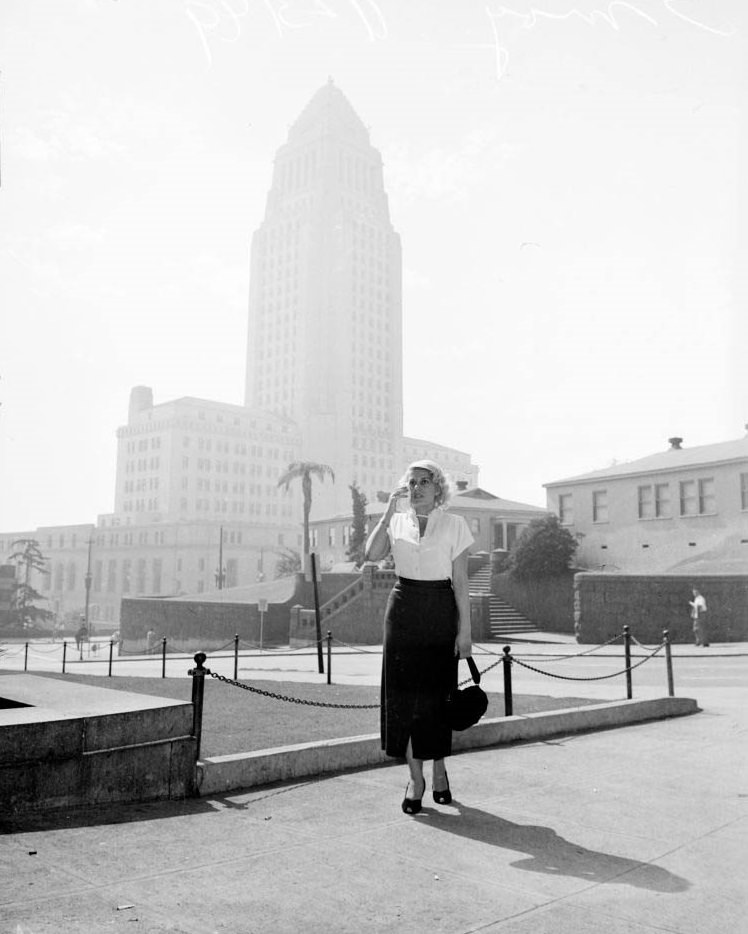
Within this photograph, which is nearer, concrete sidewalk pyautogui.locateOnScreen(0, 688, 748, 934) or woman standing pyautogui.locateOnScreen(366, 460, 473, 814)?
concrete sidewalk pyautogui.locateOnScreen(0, 688, 748, 934)

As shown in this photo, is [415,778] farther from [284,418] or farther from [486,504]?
[284,418]

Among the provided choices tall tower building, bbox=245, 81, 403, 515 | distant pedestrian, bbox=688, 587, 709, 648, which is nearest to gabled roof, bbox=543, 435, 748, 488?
distant pedestrian, bbox=688, 587, 709, 648

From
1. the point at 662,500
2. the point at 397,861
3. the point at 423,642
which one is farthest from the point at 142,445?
the point at 397,861

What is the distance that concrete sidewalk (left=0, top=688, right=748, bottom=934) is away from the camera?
3107mm

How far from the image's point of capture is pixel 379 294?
154 meters

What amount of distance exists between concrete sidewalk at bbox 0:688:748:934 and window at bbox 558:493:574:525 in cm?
3691

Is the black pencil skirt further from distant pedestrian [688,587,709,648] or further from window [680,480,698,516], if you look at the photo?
window [680,480,698,516]

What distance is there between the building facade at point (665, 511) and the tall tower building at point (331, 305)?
9894cm

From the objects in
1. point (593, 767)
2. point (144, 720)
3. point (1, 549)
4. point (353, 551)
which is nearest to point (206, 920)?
point (144, 720)

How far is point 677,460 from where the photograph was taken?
127 feet

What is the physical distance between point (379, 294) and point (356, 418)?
2607 cm

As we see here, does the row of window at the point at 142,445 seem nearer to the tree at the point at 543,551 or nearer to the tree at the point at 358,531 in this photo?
the tree at the point at 358,531

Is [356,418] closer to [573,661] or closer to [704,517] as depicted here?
[704,517]

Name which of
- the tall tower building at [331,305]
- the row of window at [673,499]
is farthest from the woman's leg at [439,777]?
the tall tower building at [331,305]
